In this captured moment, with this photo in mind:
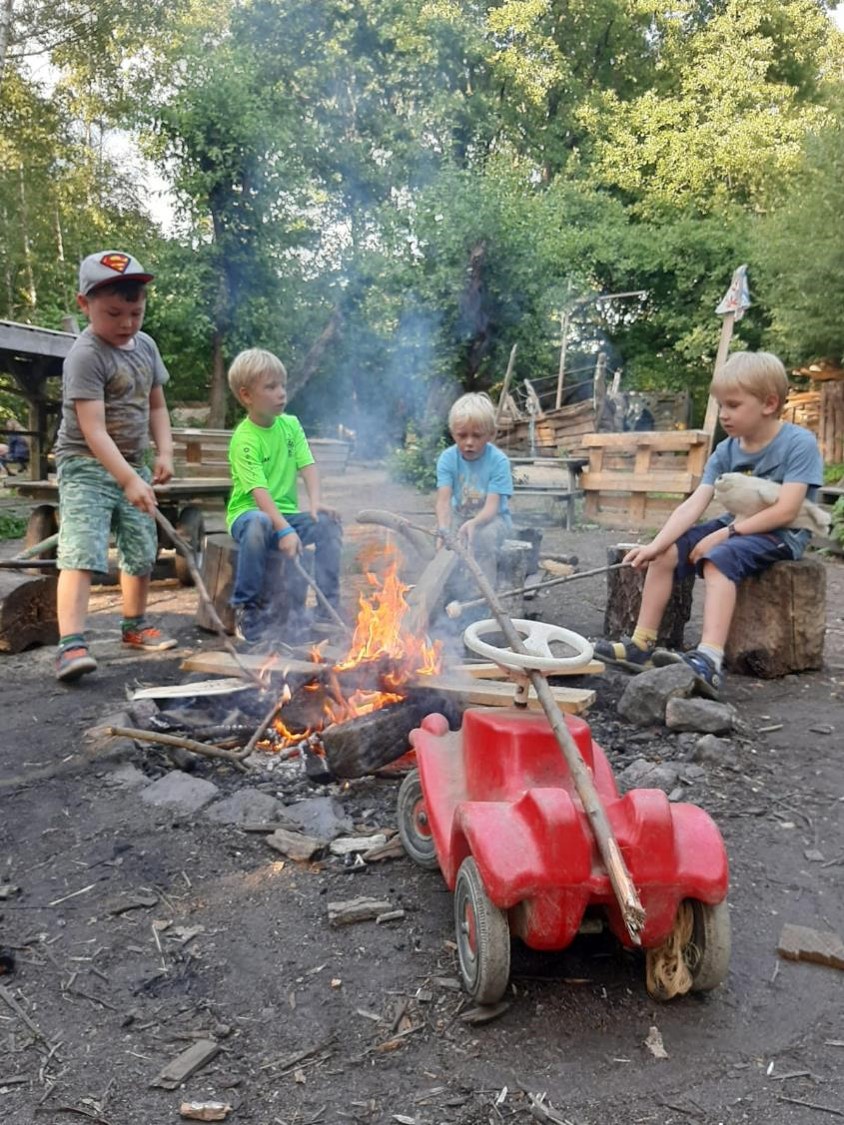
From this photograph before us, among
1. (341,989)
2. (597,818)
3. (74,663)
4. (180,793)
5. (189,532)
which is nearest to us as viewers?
(597,818)

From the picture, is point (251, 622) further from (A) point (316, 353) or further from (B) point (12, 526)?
(A) point (316, 353)

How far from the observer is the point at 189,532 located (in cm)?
693

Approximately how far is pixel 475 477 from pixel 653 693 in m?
1.91

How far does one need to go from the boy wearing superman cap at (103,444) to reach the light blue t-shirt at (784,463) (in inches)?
116

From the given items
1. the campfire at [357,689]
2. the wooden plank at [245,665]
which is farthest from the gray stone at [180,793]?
the wooden plank at [245,665]

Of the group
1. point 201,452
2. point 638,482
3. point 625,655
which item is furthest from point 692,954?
point 638,482

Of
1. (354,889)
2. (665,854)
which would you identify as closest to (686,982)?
(665,854)

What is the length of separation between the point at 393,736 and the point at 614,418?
56.1ft

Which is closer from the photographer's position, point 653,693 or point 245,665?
point 653,693

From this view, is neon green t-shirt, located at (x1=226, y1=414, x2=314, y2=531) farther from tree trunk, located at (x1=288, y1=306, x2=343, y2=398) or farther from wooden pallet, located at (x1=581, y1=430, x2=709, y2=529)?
tree trunk, located at (x1=288, y1=306, x2=343, y2=398)

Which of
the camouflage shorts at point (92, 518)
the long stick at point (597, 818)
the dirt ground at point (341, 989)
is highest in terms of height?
the camouflage shorts at point (92, 518)

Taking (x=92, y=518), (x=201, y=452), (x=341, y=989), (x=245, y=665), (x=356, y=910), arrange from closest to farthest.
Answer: (x=341, y=989), (x=356, y=910), (x=245, y=665), (x=92, y=518), (x=201, y=452)

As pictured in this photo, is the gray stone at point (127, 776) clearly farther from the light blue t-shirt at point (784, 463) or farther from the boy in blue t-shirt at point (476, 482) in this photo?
the light blue t-shirt at point (784, 463)

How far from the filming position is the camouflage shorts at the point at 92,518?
418 cm
